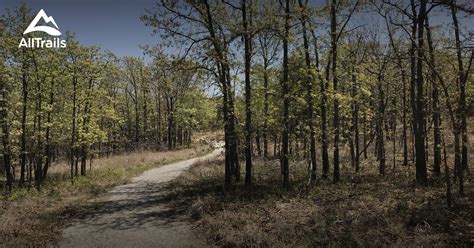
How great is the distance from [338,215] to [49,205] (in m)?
12.6

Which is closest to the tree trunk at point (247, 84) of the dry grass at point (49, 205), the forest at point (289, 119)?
the forest at point (289, 119)

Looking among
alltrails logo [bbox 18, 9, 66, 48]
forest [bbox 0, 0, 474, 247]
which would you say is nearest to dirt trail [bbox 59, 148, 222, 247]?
forest [bbox 0, 0, 474, 247]

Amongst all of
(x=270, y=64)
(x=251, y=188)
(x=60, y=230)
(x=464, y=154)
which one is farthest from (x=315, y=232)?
(x=270, y=64)

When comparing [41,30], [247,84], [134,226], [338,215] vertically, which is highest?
[41,30]

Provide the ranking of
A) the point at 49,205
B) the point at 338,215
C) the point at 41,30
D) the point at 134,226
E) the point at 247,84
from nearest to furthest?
the point at 338,215 → the point at 134,226 → the point at 49,205 → the point at 247,84 → the point at 41,30

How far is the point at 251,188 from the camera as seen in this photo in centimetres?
1670

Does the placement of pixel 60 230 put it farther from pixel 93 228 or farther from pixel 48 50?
pixel 48 50

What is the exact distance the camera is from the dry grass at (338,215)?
9.28 metres

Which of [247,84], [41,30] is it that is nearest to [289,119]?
[247,84]

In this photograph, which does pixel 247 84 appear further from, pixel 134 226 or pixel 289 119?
pixel 134 226

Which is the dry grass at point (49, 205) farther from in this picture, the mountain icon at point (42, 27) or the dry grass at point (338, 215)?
A: the mountain icon at point (42, 27)

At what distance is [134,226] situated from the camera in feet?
41.6

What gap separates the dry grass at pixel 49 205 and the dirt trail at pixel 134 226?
2.36ft

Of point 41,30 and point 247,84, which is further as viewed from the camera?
point 41,30
